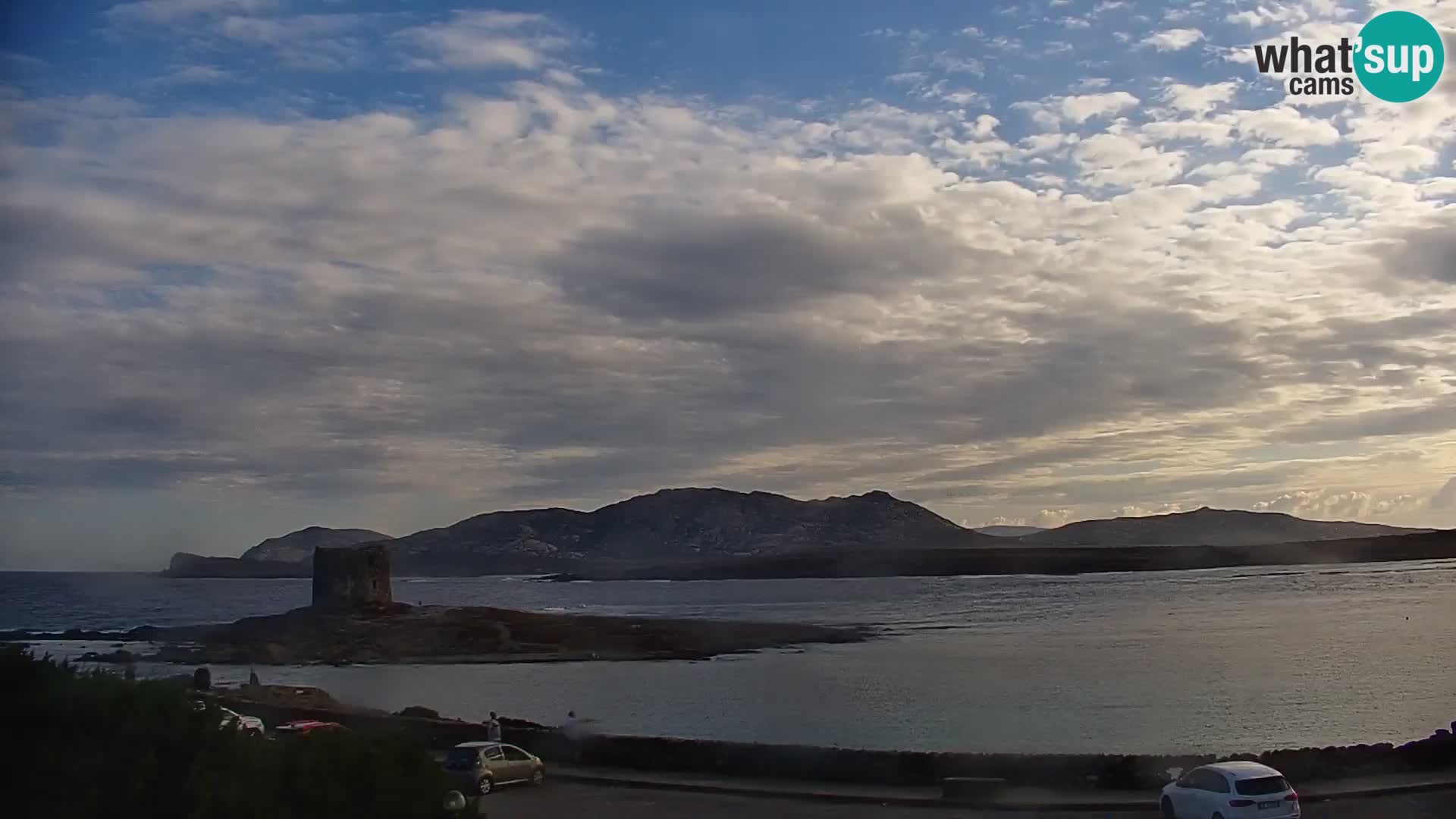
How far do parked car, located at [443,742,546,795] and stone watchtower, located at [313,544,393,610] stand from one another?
242 ft

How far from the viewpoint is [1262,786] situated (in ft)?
69.0

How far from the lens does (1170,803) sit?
22.0 metres

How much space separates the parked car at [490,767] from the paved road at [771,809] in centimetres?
47

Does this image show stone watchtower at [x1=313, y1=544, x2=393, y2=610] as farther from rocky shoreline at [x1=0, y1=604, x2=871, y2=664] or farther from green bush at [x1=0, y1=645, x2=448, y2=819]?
green bush at [x1=0, y1=645, x2=448, y2=819]

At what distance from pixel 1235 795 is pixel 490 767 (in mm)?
15013

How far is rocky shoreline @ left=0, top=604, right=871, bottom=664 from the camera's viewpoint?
92625 mm

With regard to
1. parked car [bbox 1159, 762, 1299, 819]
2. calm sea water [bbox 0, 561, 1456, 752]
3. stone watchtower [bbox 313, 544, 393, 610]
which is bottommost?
calm sea water [bbox 0, 561, 1456, 752]

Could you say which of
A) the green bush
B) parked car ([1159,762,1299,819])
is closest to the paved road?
parked car ([1159,762,1299,819])

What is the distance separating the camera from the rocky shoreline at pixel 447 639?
3647 inches

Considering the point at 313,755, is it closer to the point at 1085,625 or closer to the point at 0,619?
the point at 1085,625

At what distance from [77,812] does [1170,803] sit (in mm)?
17513

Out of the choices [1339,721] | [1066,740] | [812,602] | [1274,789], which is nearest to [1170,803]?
[1274,789]

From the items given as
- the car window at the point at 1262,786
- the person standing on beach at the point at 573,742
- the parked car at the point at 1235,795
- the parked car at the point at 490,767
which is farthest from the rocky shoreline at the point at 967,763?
the car window at the point at 1262,786

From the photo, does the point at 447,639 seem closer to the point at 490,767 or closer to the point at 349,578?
the point at 349,578
